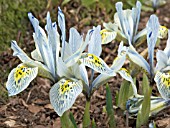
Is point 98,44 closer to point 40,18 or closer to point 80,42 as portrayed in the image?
point 80,42

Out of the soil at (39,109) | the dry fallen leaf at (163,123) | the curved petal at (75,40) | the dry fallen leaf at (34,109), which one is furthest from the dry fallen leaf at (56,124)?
the curved petal at (75,40)

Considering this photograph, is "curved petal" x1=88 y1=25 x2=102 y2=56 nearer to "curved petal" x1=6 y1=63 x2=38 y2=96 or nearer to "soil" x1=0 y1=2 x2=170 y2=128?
"curved petal" x1=6 y1=63 x2=38 y2=96

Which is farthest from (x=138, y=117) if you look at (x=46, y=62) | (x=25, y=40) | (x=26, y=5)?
(x=26, y=5)

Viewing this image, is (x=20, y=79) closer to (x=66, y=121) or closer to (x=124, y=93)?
(x=66, y=121)

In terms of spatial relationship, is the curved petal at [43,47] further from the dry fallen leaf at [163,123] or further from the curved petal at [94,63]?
the dry fallen leaf at [163,123]

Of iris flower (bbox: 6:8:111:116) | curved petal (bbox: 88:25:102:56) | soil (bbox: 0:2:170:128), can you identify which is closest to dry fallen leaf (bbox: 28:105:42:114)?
soil (bbox: 0:2:170:128)
